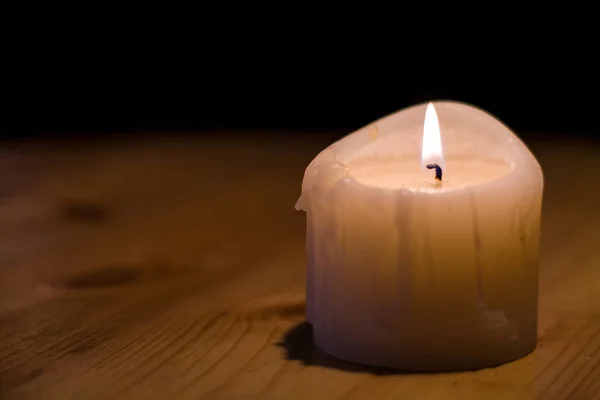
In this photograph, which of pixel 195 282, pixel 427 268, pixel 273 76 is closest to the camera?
pixel 427 268

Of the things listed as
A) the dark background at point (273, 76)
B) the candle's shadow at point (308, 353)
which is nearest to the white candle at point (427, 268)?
the candle's shadow at point (308, 353)

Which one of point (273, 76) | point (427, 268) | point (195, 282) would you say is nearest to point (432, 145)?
point (427, 268)

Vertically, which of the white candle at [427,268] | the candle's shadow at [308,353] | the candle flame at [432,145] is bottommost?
the candle's shadow at [308,353]

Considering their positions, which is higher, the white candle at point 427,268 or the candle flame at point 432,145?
the candle flame at point 432,145

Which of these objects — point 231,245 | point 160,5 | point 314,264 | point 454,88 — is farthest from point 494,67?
point 314,264

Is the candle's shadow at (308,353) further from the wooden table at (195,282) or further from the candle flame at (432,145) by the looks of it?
the candle flame at (432,145)

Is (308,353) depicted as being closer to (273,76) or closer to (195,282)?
(195,282)

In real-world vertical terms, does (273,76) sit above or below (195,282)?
above
